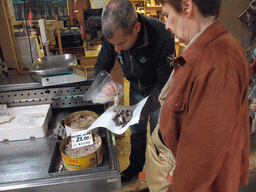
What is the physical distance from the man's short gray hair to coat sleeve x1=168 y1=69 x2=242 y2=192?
743 mm

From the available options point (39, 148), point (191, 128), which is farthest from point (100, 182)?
point (191, 128)

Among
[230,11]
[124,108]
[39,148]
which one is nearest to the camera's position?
[39,148]

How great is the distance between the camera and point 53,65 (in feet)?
4.91

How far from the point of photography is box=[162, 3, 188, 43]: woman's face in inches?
27.0

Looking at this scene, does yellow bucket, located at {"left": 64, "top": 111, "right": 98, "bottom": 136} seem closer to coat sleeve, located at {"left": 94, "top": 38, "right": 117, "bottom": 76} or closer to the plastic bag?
the plastic bag

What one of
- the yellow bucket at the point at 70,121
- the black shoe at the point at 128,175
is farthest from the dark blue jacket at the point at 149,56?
the black shoe at the point at 128,175

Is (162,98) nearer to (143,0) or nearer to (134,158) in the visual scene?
(134,158)

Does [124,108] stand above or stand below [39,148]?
above

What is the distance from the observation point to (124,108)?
A: 136 cm

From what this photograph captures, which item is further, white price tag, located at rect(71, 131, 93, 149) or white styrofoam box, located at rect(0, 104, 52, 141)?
white styrofoam box, located at rect(0, 104, 52, 141)

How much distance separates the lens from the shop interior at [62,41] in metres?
1.50

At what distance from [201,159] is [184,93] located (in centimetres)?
24

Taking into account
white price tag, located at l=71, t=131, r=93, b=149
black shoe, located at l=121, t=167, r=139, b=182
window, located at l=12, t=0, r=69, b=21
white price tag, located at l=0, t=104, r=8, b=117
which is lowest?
black shoe, located at l=121, t=167, r=139, b=182

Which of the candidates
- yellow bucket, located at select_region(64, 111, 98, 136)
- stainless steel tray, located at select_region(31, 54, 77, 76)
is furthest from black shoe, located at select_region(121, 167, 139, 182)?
stainless steel tray, located at select_region(31, 54, 77, 76)
